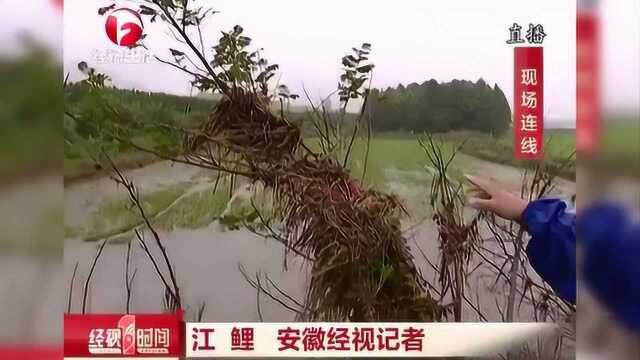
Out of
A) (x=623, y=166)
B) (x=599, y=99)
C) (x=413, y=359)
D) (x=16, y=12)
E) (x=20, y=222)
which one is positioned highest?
(x=16, y=12)

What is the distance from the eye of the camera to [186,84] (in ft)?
7.03

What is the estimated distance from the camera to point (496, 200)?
216cm

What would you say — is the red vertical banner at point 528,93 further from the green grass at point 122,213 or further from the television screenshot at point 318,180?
the green grass at point 122,213

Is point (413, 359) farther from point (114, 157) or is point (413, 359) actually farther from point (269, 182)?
point (114, 157)

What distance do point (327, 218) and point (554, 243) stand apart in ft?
1.87

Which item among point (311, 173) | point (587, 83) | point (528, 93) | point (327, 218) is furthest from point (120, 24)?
point (587, 83)

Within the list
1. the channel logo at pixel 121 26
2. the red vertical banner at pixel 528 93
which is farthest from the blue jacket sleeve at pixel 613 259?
the channel logo at pixel 121 26

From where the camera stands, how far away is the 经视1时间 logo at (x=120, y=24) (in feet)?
6.96

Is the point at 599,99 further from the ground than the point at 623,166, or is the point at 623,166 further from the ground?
the point at 599,99

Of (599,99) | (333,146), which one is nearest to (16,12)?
(333,146)

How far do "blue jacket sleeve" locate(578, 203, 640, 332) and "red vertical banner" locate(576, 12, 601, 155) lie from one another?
0.56 feet

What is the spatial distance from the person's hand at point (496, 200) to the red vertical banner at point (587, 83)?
0.67 ft

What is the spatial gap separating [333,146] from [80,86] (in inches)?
25.2
